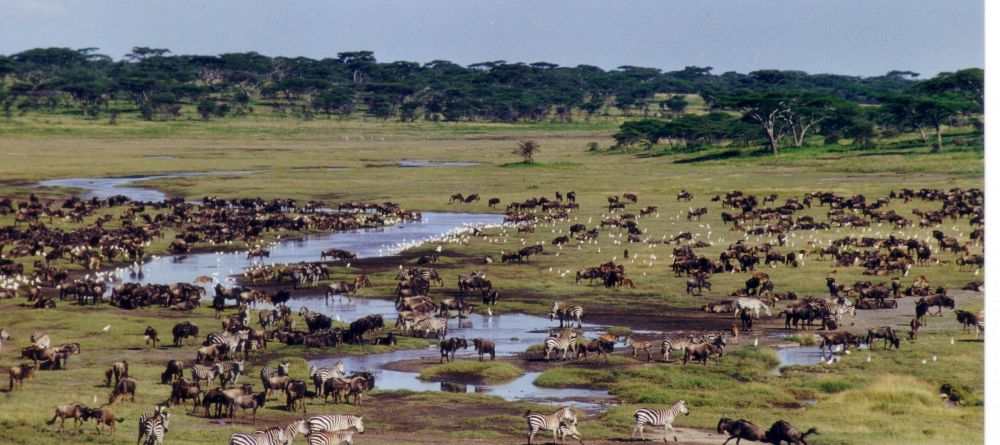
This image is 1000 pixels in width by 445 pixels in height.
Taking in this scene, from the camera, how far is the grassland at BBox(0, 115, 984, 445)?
957 inches

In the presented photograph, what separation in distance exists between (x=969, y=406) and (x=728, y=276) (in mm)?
19490

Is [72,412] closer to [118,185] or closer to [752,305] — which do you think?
[752,305]

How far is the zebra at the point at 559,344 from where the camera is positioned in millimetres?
31047

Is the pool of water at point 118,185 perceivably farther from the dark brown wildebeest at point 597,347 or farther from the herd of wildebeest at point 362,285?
the dark brown wildebeest at point 597,347

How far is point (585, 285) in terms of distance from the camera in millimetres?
43781

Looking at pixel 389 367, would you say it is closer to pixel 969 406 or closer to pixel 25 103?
pixel 969 406

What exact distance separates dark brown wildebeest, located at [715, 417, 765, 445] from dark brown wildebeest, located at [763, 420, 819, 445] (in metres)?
0.16

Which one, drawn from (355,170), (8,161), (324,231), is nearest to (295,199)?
(324,231)

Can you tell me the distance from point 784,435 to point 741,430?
0.78 meters

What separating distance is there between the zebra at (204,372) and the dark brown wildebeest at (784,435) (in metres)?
12.5

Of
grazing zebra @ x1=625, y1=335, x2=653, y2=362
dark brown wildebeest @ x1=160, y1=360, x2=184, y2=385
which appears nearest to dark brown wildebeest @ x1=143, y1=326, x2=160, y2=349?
dark brown wildebeest @ x1=160, y1=360, x2=184, y2=385

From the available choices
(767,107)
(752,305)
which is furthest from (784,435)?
(767,107)

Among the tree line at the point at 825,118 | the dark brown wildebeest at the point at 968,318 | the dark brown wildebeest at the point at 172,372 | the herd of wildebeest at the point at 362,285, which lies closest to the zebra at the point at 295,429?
the herd of wildebeest at the point at 362,285

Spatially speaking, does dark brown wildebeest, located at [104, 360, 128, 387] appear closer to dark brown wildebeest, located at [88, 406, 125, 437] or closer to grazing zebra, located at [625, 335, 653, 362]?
dark brown wildebeest, located at [88, 406, 125, 437]
